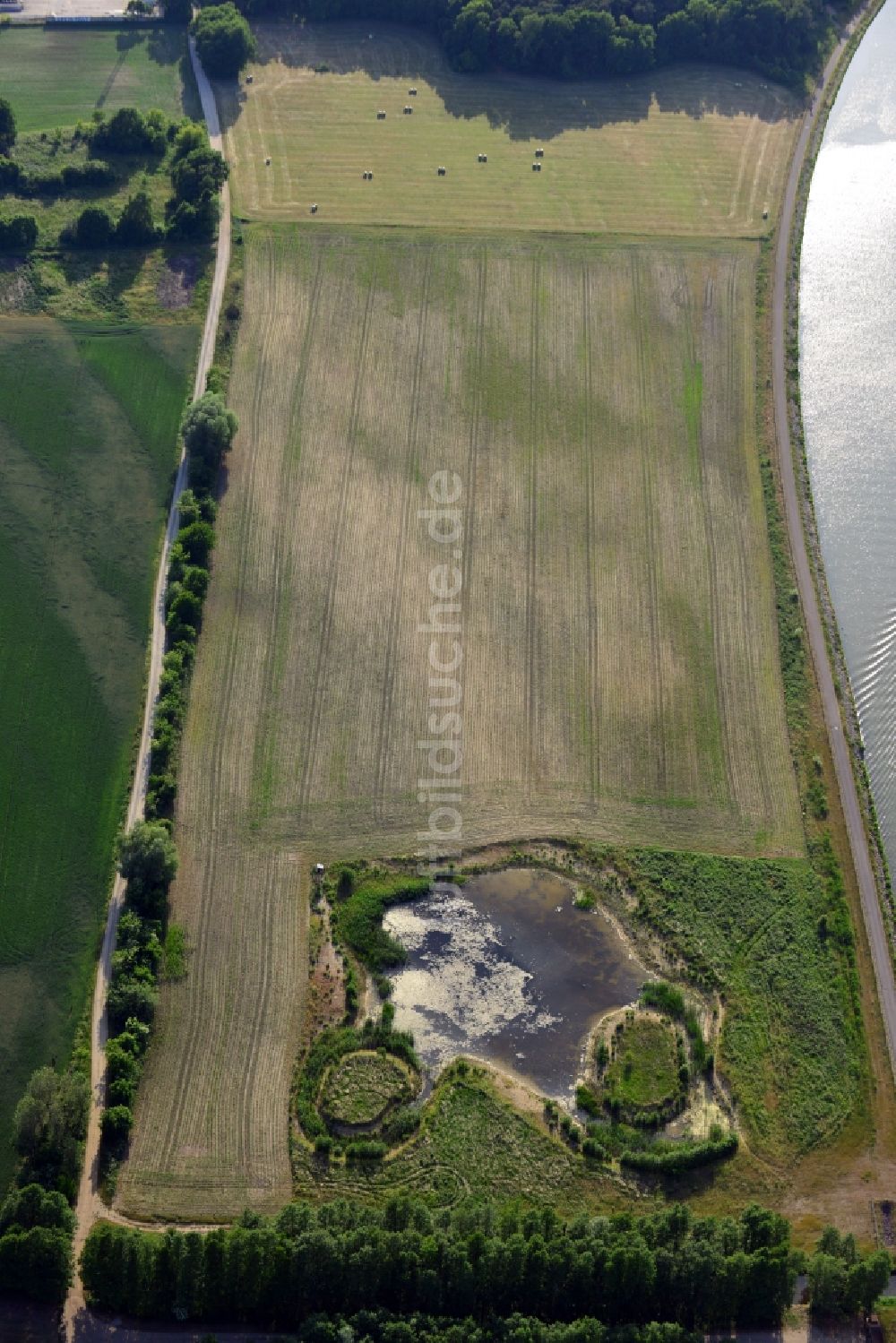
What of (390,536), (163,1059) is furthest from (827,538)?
(163,1059)

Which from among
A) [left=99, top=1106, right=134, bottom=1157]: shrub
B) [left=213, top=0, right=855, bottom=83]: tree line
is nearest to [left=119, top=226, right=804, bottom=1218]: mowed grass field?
[left=99, top=1106, right=134, bottom=1157]: shrub

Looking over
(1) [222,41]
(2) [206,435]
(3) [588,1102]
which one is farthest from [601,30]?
(3) [588,1102]

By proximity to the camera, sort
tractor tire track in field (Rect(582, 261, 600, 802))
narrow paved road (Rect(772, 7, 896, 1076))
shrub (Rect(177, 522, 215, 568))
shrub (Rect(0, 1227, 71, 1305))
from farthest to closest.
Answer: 1. shrub (Rect(177, 522, 215, 568))
2. tractor tire track in field (Rect(582, 261, 600, 802))
3. narrow paved road (Rect(772, 7, 896, 1076))
4. shrub (Rect(0, 1227, 71, 1305))

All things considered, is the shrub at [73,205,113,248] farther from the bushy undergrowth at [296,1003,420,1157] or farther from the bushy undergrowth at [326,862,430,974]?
the bushy undergrowth at [296,1003,420,1157]

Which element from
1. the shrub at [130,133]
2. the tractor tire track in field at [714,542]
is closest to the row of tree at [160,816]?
the shrub at [130,133]

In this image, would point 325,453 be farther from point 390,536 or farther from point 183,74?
point 183,74

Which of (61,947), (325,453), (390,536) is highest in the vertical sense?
(325,453)
